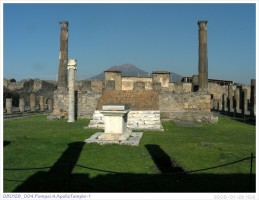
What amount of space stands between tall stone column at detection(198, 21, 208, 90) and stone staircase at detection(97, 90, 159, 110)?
772 centimetres

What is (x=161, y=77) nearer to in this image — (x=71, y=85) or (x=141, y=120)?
(x=71, y=85)

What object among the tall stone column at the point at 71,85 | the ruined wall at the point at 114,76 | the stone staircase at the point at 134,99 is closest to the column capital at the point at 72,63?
the tall stone column at the point at 71,85

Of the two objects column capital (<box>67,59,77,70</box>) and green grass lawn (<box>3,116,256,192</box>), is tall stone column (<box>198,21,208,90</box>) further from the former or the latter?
green grass lawn (<box>3,116,256,192</box>)

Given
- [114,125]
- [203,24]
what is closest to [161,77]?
[203,24]

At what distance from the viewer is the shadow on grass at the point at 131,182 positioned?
608cm

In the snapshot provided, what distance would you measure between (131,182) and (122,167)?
1.35 meters

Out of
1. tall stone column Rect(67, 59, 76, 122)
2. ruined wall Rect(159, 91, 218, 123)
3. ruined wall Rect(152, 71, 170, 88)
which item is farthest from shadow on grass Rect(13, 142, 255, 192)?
ruined wall Rect(152, 71, 170, 88)

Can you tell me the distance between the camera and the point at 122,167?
7895mm

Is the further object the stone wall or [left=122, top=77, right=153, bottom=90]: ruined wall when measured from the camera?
[left=122, top=77, right=153, bottom=90]: ruined wall

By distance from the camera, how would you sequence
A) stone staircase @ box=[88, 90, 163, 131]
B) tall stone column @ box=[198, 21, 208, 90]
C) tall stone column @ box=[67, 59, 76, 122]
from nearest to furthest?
1. stone staircase @ box=[88, 90, 163, 131]
2. tall stone column @ box=[67, 59, 76, 122]
3. tall stone column @ box=[198, 21, 208, 90]

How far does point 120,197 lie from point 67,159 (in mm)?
3647

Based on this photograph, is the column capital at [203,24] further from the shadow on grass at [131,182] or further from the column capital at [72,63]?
the shadow on grass at [131,182]

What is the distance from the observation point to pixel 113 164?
821 cm

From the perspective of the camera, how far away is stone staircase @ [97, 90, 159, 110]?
60.3 feet
